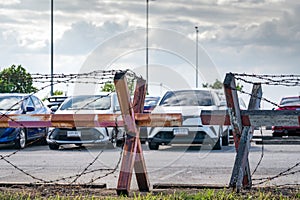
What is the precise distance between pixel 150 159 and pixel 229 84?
6314 mm

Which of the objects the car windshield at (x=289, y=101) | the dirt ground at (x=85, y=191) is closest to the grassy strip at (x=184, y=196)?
the dirt ground at (x=85, y=191)

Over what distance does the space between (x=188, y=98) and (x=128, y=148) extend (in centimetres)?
942

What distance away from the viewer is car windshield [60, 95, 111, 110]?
1697 centimetres

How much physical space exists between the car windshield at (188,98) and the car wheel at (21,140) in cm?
375

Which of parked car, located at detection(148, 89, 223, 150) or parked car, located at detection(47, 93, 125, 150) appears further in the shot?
parked car, located at detection(47, 93, 125, 150)

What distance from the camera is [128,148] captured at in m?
7.58

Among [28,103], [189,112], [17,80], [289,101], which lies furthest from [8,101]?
[289,101]

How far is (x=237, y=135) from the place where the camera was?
7.45 metres

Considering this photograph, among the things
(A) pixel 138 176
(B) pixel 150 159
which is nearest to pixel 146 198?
(A) pixel 138 176

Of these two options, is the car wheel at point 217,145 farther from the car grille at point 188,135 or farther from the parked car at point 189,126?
the car grille at point 188,135

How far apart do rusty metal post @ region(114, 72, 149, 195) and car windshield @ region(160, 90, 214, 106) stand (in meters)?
8.86

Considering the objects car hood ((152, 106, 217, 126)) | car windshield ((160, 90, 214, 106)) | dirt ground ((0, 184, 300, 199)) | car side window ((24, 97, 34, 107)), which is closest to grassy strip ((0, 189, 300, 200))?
dirt ground ((0, 184, 300, 199))

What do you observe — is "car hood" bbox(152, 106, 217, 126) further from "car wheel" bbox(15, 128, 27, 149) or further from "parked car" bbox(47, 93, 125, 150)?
"car wheel" bbox(15, 128, 27, 149)

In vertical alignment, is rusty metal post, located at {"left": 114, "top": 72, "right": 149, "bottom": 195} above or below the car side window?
below
